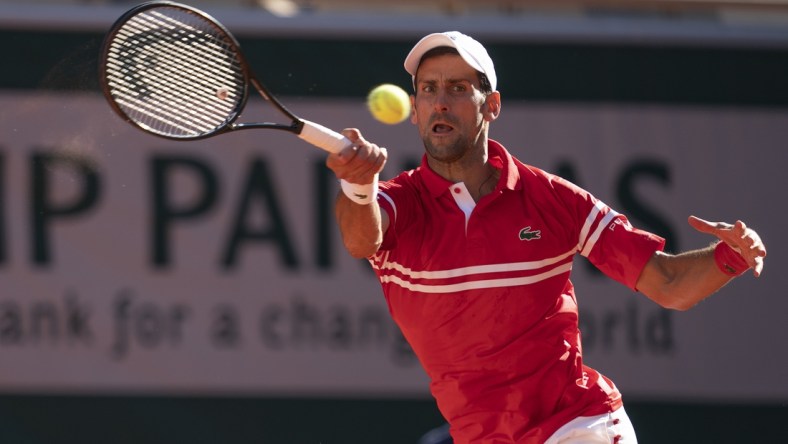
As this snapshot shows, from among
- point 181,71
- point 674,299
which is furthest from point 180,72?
point 674,299

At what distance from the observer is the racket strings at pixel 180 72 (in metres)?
3.79

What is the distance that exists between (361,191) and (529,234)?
599 millimetres

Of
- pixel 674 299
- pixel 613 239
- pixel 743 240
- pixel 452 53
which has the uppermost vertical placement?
pixel 452 53

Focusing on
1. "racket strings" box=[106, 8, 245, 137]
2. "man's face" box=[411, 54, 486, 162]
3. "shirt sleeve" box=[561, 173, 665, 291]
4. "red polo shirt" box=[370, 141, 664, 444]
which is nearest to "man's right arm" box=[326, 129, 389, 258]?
"red polo shirt" box=[370, 141, 664, 444]

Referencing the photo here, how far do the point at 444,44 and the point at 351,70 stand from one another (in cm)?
244

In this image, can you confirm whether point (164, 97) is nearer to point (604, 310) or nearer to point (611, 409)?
point (611, 409)

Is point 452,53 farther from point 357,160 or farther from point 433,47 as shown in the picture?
point 357,160

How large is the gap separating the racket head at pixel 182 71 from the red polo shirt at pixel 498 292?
1.73 ft

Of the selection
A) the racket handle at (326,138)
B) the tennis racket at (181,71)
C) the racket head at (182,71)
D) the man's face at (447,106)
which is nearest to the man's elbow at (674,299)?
the man's face at (447,106)

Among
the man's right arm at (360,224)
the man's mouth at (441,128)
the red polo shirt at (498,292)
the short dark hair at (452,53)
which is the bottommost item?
the red polo shirt at (498,292)

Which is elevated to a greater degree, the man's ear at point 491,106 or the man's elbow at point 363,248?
the man's ear at point 491,106

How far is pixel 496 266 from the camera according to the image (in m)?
3.76

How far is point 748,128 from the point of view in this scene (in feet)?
21.1

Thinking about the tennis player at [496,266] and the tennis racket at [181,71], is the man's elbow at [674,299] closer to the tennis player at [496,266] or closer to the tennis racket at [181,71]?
the tennis player at [496,266]
